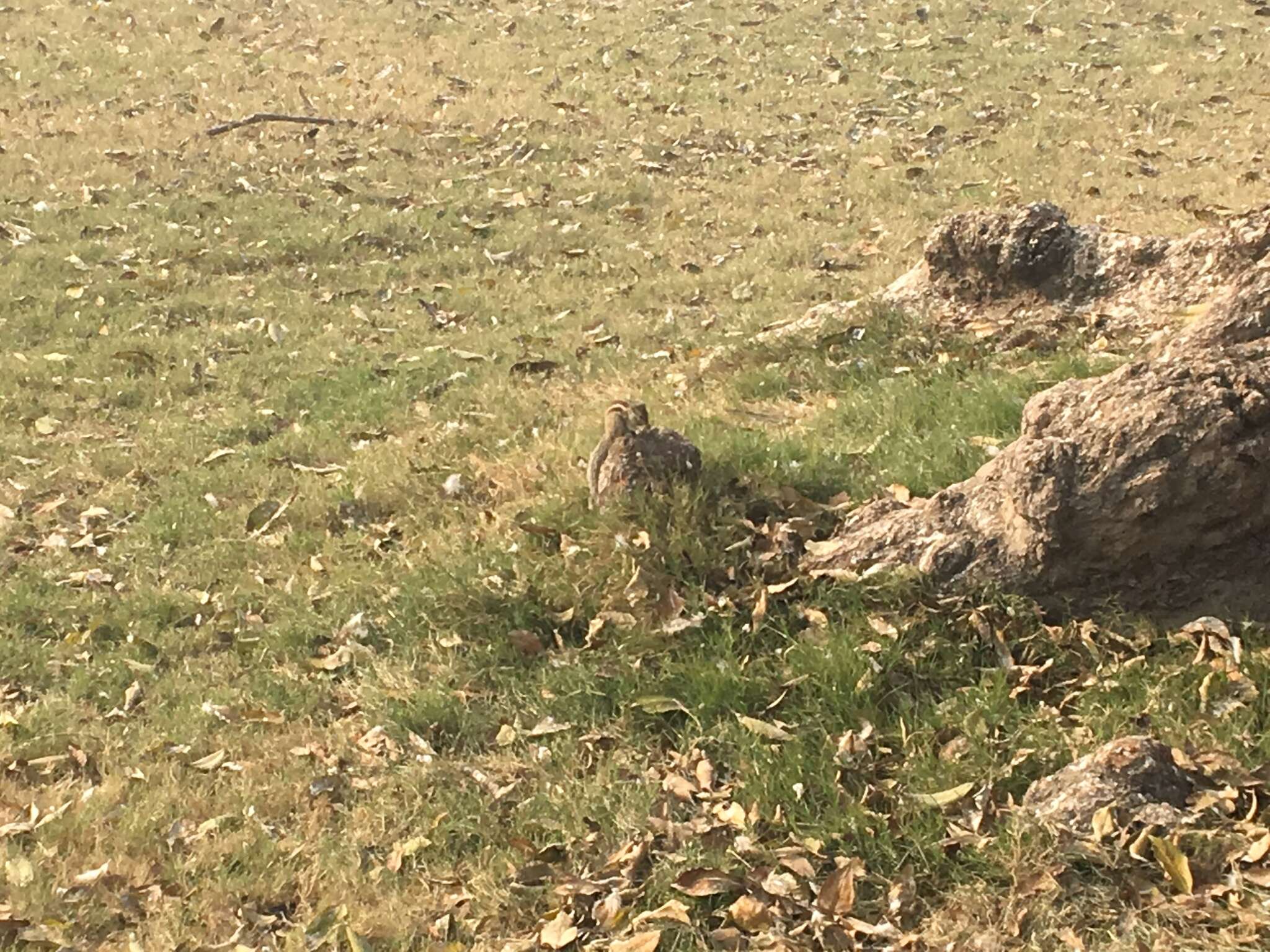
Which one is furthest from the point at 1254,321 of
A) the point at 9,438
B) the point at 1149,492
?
the point at 9,438

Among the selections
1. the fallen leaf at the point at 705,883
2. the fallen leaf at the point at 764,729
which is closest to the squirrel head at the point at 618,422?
the fallen leaf at the point at 764,729

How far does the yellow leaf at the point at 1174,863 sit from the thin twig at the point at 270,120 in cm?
1382

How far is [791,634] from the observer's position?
486cm

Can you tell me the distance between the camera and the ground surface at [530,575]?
402 cm

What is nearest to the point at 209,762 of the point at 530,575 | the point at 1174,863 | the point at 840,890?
the point at 530,575

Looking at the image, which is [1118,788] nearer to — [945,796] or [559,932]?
[945,796]

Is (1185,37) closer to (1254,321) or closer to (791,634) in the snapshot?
(1254,321)

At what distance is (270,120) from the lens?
50.1 feet

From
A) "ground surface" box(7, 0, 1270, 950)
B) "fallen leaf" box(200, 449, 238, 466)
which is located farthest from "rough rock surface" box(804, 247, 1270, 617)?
"fallen leaf" box(200, 449, 238, 466)

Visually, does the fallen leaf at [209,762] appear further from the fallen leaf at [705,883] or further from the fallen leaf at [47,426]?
the fallen leaf at [47,426]

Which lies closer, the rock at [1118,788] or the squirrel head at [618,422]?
the rock at [1118,788]

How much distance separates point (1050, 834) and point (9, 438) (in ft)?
22.8

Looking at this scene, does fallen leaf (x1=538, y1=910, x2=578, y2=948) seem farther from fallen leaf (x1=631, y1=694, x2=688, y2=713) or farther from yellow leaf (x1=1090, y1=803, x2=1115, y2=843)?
yellow leaf (x1=1090, y1=803, x2=1115, y2=843)

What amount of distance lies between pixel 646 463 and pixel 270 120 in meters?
11.5
